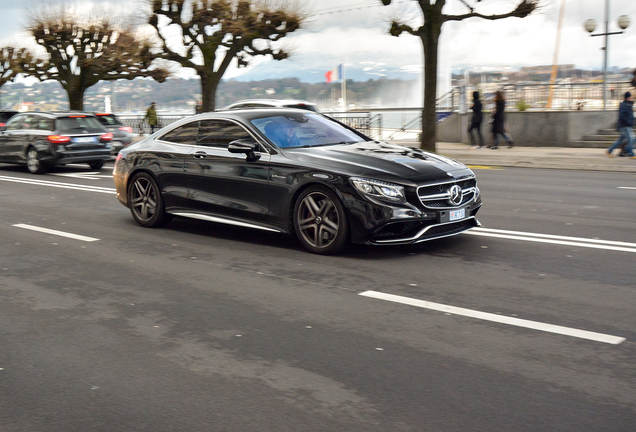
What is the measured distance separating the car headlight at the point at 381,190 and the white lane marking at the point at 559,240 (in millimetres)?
1831

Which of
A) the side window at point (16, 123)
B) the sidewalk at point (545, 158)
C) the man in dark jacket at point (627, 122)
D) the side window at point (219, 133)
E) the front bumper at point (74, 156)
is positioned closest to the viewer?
the side window at point (219, 133)

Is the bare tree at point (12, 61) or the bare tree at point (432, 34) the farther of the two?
the bare tree at point (12, 61)

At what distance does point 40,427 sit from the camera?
3732mm

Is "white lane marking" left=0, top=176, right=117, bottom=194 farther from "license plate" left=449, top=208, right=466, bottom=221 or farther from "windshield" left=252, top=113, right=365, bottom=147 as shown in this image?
"license plate" left=449, top=208, right=466, bottom=221

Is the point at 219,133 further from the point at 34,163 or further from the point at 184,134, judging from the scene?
the point at 34,163

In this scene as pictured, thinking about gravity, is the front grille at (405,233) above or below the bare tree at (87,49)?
below

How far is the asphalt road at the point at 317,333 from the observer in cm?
385

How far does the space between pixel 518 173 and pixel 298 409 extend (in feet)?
47.8

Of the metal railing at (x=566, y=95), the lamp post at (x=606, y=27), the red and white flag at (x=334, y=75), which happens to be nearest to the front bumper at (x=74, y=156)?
the metal railing at (x=566, y=95)

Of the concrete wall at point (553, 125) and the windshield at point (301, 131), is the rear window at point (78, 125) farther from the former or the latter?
the concrete wall at point (553, 125)

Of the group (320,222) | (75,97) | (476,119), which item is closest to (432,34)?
(476,119)

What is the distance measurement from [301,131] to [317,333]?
395cm

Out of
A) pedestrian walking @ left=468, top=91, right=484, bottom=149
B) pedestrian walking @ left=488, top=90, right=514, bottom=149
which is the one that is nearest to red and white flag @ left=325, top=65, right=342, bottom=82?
pedestrian walking @ left=468, top=91, right=484, bottom=149

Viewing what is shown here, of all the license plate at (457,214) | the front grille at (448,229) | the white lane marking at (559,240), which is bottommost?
the white lane marking at (559,240)
